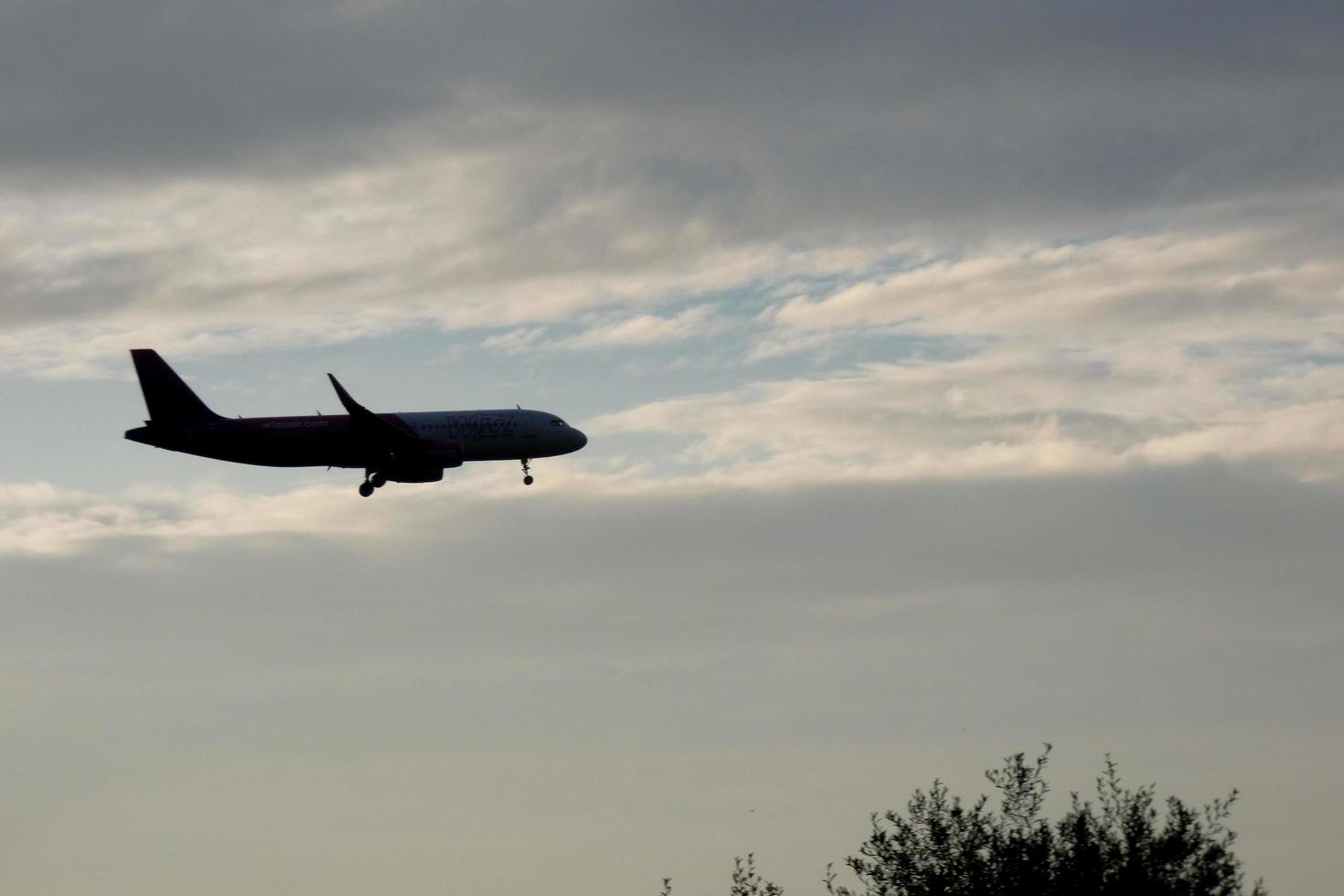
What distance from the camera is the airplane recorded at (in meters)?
125

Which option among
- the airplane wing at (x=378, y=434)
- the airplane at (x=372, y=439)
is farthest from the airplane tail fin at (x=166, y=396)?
the airplane wing at (x=378, y=434)

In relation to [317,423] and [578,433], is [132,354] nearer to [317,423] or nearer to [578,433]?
[317,423]

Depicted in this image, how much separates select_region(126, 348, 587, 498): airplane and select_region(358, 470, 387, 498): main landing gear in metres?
Answer: 0.06

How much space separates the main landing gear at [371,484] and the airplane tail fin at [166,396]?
504 inches

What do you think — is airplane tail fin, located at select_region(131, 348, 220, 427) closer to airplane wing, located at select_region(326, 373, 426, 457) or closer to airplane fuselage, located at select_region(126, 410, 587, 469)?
airplane fuselage, located at select_region(126, 410, 587, 469)

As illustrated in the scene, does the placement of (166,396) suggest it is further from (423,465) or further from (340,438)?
(423,465)

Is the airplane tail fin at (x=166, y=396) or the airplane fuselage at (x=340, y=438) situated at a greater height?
the airplane tail fin at (x=166, y=396)

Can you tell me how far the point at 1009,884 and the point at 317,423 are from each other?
70155 millimetres

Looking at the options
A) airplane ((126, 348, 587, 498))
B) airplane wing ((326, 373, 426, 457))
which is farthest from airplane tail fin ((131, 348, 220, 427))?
airplane wing ((326, 373, 426, 457))

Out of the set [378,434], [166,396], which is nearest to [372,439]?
[378,434]

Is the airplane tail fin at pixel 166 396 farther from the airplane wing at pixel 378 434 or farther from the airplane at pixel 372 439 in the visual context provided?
the airplane wing at pixel 378 434

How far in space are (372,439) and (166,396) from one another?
1707cm

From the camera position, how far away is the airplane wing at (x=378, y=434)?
12475 centimetres

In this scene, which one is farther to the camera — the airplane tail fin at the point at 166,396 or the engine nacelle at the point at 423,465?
the airplane tail fin at the point at 166,396
